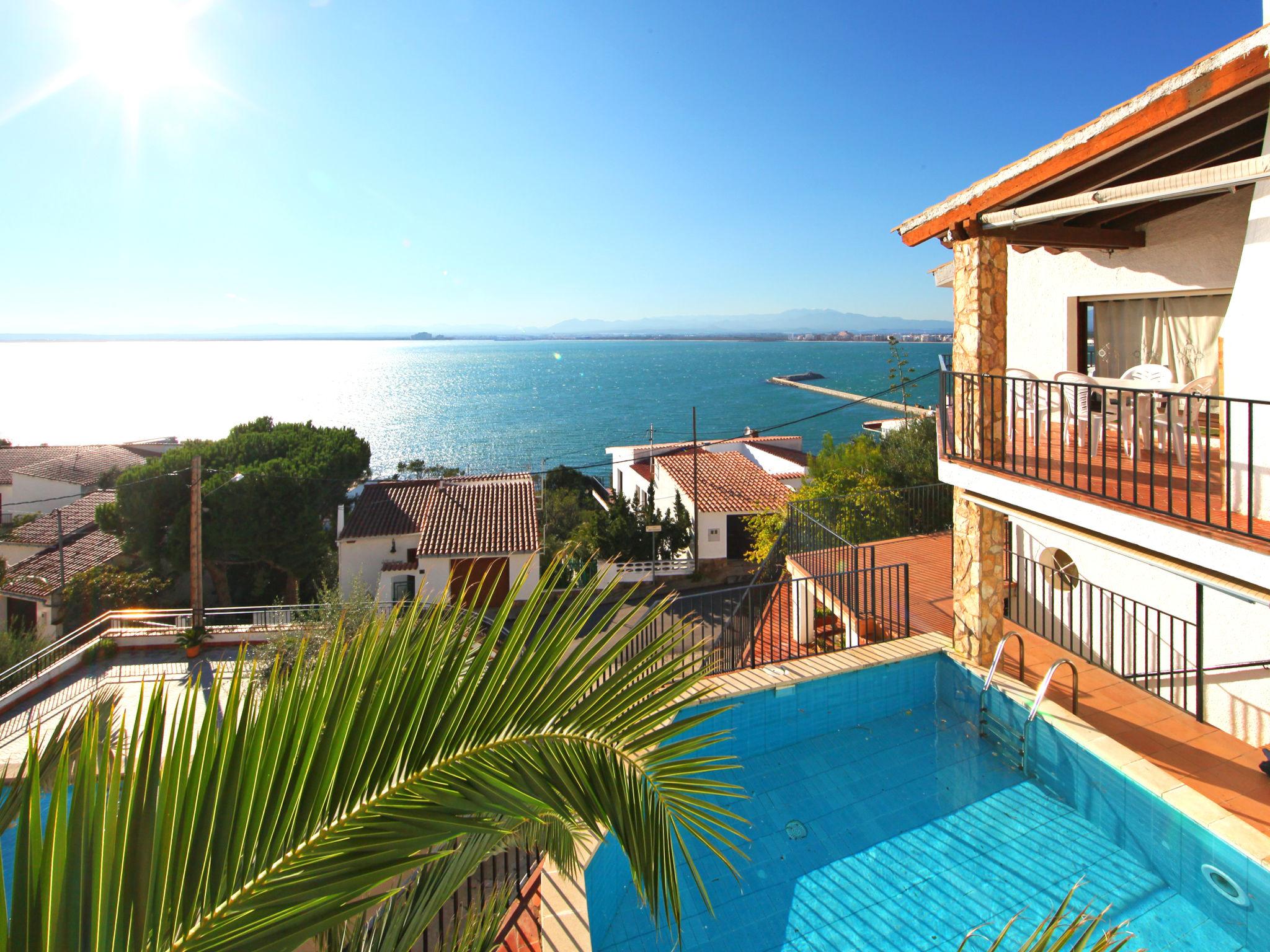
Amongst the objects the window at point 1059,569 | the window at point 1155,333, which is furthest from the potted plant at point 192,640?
the window at point 1155,333

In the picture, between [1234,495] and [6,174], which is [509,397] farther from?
[1234,495]

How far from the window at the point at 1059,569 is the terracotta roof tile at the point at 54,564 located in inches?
1057

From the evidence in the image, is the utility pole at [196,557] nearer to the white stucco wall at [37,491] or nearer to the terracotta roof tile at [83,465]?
the terracotta roof tile at [83,465]

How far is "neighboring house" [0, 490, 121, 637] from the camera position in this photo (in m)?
23.0

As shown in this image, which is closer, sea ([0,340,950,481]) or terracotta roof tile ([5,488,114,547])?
terracotta roof tile ([5,488,114,547])

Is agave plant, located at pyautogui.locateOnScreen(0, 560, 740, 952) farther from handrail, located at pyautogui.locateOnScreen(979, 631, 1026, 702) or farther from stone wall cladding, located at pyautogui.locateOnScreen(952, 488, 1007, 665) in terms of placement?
stone wall cladding, located at pyautogui.locateOnScreen(952, 488, 1007, 665)

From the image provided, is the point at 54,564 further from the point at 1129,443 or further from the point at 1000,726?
the point at 1129,443

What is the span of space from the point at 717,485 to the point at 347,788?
98.2ft

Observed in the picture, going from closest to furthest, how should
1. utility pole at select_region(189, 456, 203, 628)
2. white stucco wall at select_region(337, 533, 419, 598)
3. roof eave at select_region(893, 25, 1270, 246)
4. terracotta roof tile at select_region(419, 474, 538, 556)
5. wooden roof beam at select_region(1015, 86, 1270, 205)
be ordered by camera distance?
roof eave at select_region(893, 25, 1270, 246)
wooden roof beam at select_region(1015, 86, 1270, 205)
utility pole at select_region(189, 456, 203, 628)
terracotta roof tile at select_region(419, 474, 538, 556)
white stucco wall at select_region(337, 533, 419, 598)

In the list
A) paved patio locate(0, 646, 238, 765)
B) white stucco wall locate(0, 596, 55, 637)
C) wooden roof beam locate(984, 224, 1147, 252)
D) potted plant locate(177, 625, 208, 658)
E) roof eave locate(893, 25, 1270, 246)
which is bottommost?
white stucco wall locate(0, 596, 55, 637)

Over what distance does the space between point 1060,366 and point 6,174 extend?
62600mm

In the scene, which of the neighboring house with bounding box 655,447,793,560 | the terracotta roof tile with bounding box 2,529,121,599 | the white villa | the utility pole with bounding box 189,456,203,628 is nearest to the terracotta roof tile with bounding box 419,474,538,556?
the neighboring house with bounding box 655,447,793,560

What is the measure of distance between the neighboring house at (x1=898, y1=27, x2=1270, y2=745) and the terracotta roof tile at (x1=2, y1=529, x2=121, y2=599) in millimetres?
26796

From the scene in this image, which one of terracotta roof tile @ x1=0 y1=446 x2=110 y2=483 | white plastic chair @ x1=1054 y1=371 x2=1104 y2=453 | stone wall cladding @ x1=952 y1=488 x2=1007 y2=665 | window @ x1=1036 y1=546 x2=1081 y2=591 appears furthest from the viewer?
terracotta roof tile @ x1=0 y1=446 x2=110 y2=483
